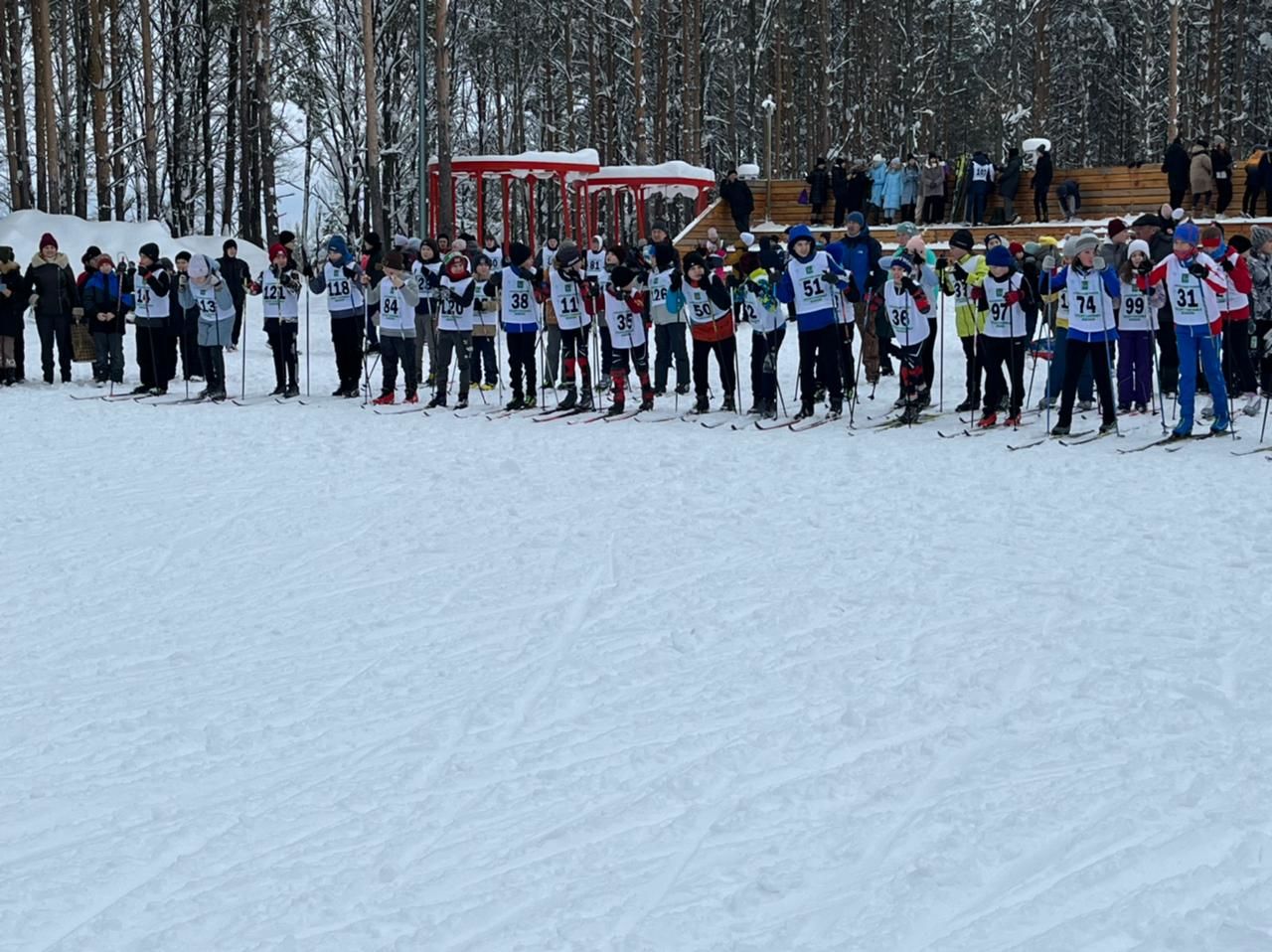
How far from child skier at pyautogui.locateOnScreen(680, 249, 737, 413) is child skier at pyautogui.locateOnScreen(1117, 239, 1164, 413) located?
344cm

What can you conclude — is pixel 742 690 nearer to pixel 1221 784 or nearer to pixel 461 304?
pixel 1221 784

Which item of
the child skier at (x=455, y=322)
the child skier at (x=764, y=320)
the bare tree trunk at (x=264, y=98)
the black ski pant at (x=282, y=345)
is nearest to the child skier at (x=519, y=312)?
the child skier at (x=455, y=322)

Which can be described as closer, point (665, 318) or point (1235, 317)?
point (1235, 317)

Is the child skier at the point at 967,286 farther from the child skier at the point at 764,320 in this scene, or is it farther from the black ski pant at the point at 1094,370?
the child skier at the point at 764,320

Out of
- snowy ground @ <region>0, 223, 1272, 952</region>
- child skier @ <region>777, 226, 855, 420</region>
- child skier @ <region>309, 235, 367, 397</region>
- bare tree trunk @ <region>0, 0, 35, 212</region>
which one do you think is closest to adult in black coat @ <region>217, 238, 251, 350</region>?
child skier @ <region>309, 235, 367, 397</region>

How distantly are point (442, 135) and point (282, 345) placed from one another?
872 cm

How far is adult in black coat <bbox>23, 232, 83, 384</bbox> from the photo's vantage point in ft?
53.6

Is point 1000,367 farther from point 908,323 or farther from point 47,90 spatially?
point 47,90

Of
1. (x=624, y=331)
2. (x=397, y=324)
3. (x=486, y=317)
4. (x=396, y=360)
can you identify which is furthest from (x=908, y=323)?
(x=396, y=360)

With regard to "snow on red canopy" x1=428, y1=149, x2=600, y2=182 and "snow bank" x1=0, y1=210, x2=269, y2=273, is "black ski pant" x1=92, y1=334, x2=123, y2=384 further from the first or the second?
"snow on red canopy" x1=428, y1=149, x2=600, y2=182

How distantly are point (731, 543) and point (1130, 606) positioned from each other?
2313 mm

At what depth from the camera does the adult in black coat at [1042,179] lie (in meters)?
24.8

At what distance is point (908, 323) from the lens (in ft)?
40.8

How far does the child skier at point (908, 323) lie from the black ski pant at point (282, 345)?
630 cm
